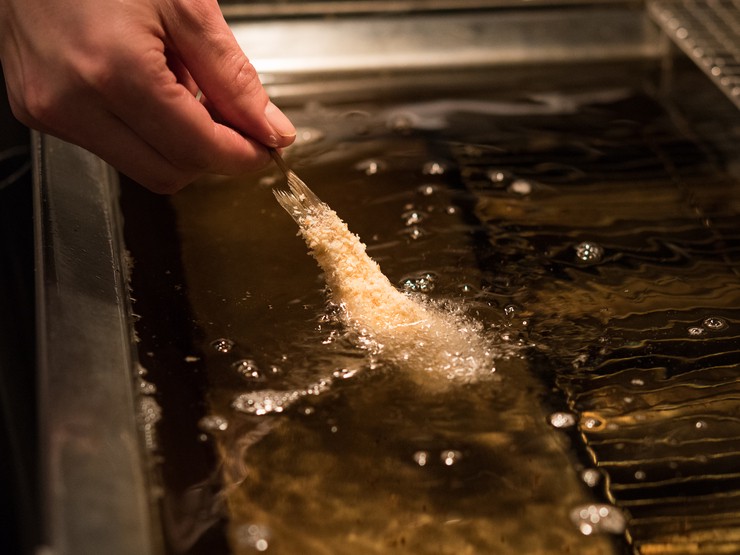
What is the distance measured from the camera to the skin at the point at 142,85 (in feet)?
2.36

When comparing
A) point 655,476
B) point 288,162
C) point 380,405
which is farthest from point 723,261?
point 288,162

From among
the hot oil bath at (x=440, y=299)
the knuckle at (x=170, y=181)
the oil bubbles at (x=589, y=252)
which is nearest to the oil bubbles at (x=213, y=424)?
the hot oil bath at (x=440, y=299)

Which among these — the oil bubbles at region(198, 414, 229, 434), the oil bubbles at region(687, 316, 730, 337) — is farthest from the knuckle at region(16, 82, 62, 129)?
the oil bubbles at region(687, 316, 730, 337)

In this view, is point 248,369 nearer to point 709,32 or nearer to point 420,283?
point 420,283

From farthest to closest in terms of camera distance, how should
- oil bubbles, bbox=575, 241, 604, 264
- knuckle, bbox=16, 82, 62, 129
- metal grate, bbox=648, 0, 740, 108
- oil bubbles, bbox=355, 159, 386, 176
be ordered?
metal grate, bbox=648, 0, 740, 108, oil bubbles, bbox=355, 159, 386, 176, oil bubbles, bbox=575, 241, 604, 264, knuckle, bbox=16, 82, 62, 129

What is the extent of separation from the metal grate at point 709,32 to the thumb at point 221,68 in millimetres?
787

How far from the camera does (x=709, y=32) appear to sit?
147cm

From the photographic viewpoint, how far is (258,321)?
891mm

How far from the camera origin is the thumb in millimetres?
774

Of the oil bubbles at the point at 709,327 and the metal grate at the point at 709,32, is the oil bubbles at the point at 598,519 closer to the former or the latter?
the oil bubbles at the point at 709,327

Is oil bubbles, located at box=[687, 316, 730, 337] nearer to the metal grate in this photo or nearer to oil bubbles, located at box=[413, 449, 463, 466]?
oil bubbles, located at box=[413, 449, 463, 466]

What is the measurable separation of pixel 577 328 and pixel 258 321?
35cm

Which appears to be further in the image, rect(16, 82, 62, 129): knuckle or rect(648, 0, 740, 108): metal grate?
rect(648, 0, 740, 108): metal grate

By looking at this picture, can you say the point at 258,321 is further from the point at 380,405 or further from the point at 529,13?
the point at 529,13
